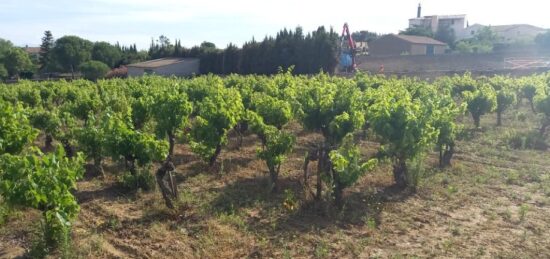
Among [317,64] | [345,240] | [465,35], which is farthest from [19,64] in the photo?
[465,35]

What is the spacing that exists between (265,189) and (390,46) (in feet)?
189

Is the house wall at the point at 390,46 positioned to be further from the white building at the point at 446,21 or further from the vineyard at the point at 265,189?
the vineyard at the point at 265,189

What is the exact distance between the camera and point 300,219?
8055 mm

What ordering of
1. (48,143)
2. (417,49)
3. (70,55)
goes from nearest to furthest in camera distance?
(48,143) → (70,55) → (417,49)

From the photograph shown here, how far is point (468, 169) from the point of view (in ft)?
38.6

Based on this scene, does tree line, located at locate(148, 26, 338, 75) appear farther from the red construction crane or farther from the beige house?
the beige house

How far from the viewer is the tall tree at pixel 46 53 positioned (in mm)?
59719

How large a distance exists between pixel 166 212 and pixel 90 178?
3.03 m

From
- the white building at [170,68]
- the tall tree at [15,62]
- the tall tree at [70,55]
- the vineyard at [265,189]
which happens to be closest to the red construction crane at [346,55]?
the white building at [170,68]

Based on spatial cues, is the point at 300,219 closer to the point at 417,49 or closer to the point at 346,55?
the point at 346,55

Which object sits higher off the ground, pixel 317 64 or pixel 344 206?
pixel 317 64

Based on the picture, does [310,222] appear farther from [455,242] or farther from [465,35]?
[465,35]

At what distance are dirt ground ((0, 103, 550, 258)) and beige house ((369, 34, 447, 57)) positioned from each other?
52.3 meters

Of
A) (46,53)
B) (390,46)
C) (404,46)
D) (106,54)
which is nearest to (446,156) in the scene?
(404,46)
